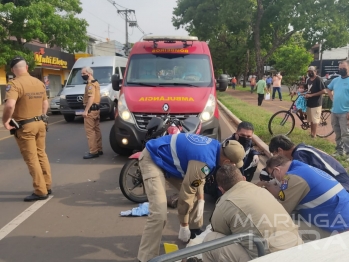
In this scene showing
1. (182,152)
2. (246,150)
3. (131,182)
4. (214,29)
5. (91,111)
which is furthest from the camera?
(214,29)

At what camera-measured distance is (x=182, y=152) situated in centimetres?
309

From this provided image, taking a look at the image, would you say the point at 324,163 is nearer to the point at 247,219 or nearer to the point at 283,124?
the point at 247,219

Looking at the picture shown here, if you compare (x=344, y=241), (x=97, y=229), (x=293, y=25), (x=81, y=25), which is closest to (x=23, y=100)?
(x=97, y=229)

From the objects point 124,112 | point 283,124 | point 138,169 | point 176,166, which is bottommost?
point 138,169

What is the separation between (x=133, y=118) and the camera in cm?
646

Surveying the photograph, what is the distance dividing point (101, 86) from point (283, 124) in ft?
23.4

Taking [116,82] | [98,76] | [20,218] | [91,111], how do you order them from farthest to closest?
[98,76]
[116,82]
[91,111]
[20,218]

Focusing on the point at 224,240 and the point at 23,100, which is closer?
the point at 224,240

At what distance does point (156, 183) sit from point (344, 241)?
1644 mm

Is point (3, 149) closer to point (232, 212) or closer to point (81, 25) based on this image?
point (232, 212)

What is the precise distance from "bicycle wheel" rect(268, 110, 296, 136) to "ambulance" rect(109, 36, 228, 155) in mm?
2314

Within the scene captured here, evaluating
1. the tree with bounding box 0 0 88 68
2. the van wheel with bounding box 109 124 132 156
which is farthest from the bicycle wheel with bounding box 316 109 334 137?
the tree with bounding box 0 0 88 68

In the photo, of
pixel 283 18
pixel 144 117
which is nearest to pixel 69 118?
pixel 144 117

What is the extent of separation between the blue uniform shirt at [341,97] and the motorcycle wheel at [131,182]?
A: 398 centimetres
